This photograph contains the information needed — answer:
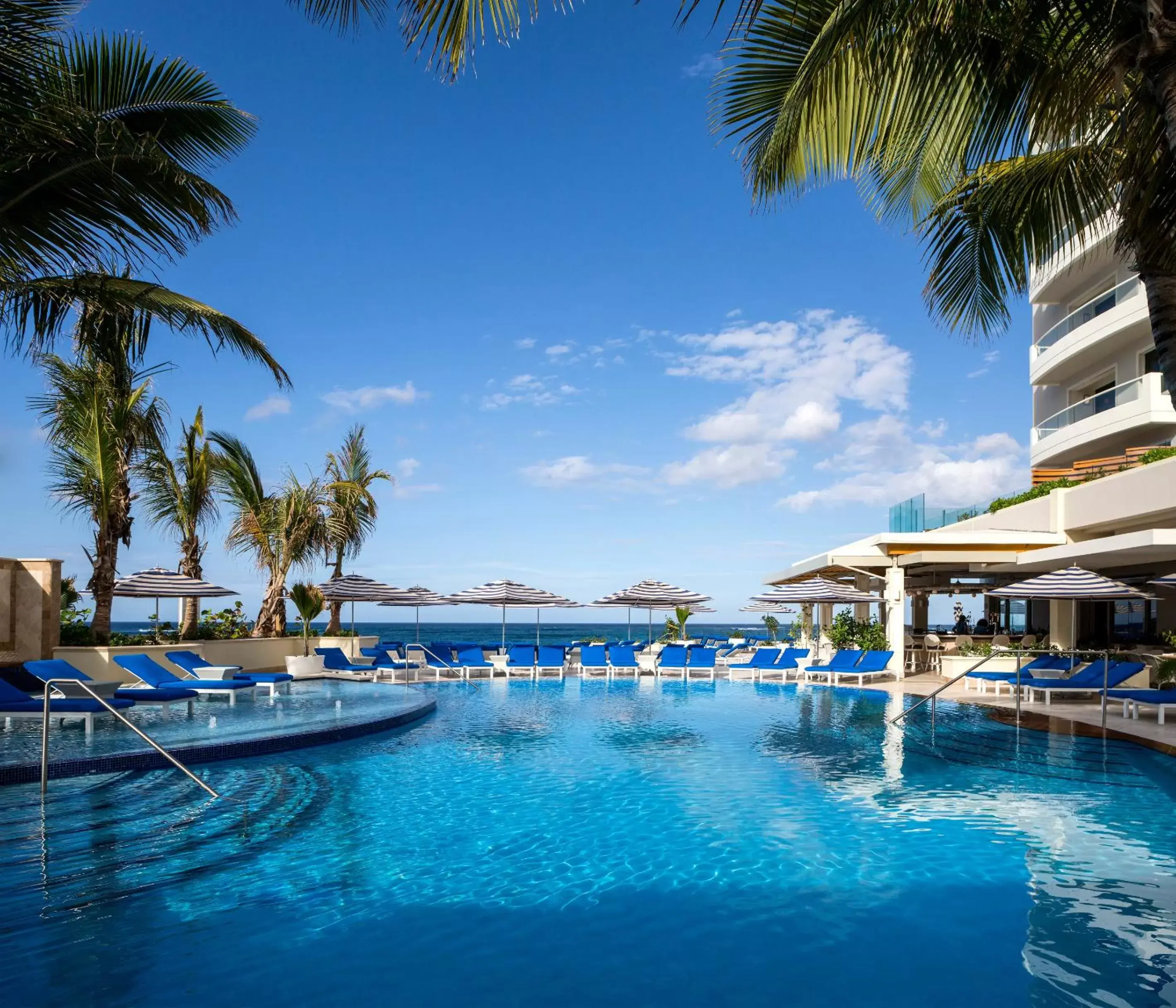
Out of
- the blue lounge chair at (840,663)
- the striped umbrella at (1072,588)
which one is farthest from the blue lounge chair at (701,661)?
the striped umbrella at (1072,588)

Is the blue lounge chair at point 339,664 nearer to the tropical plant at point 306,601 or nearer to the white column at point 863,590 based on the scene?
the tropical plant at point 306,601

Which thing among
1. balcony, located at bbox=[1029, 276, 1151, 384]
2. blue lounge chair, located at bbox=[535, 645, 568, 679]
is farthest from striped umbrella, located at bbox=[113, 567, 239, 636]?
balcony, located at bbox=[1029, 276, 1151, 384]

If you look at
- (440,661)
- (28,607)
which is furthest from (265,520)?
(28,607)

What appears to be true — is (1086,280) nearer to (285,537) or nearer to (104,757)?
(285,537)

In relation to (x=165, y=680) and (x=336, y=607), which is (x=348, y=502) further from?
(x=165, y=680)

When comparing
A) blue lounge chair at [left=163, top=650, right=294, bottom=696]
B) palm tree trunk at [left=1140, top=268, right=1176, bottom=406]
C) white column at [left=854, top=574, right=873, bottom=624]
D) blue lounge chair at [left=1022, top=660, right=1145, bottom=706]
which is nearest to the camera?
palm tree trunk at [left=1140, top=268, right=1176, bottom=406]

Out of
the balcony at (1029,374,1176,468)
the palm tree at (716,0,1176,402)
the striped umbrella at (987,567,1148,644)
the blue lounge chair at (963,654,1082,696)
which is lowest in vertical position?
the blue lounge chair at (963,654,1082,696)

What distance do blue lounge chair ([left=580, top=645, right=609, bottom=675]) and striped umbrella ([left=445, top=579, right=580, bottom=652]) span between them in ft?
5.25

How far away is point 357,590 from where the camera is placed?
816 inches

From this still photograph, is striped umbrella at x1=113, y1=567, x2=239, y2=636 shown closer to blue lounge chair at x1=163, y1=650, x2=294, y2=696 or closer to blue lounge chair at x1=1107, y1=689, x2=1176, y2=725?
blue lounge chair at x1=163, y1=650, x2=294, y2=696

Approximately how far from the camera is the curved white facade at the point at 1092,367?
23.2 m

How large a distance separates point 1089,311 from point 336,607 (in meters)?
23.8

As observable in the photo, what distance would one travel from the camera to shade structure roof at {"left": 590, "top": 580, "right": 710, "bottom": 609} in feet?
77.9

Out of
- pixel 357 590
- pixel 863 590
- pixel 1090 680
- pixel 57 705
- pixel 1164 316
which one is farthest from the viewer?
pixel 863 590
